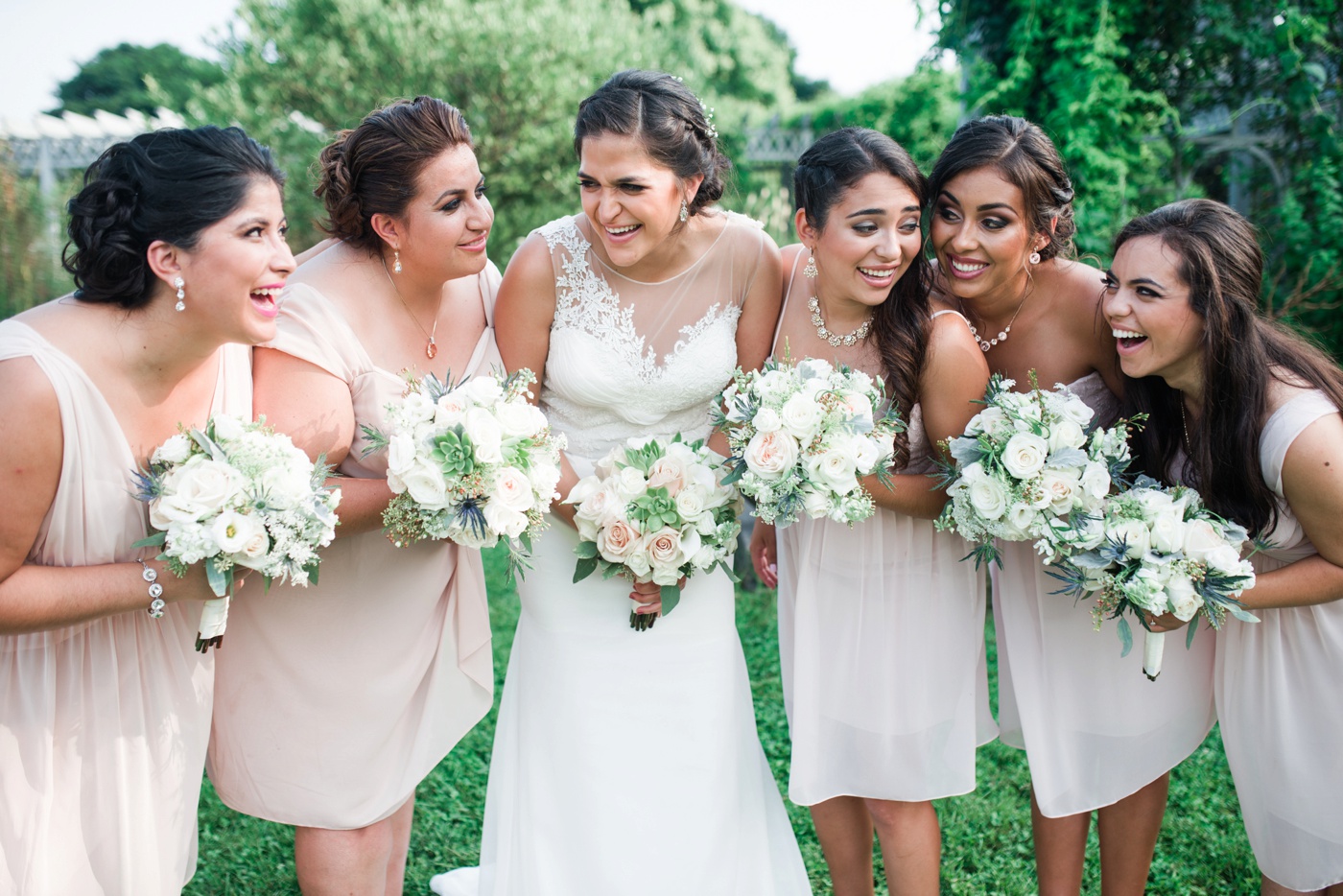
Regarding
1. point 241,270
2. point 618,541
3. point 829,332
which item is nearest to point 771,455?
point 618,541

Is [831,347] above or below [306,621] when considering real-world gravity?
above

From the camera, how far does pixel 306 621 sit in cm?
299

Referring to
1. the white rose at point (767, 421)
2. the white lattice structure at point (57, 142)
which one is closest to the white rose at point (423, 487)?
the white rose at point (767, 421)

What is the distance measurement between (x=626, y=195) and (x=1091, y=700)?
7.48 feet

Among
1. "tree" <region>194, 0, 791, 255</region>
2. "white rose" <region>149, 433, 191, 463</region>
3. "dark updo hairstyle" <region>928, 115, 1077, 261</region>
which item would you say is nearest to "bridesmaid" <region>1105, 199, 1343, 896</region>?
"dark updo hairstyle" <region>928, 115, 1077, 261</region>

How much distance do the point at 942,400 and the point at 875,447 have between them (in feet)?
1.31

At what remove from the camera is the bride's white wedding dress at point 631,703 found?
10.9ft

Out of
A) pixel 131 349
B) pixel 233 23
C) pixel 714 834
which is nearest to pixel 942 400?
pixel 714 834

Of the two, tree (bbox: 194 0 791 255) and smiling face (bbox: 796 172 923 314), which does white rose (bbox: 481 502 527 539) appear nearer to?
smiling face (bbox: 796 172 923 314)

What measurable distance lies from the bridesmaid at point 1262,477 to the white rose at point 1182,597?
0.79 feet

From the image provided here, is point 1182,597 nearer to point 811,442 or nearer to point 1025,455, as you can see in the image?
point 1025,455

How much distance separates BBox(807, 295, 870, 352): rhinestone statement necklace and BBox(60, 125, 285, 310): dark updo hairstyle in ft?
6.12

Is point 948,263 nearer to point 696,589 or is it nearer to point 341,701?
point 696,589

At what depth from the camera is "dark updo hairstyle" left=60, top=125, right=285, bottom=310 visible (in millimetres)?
2414
